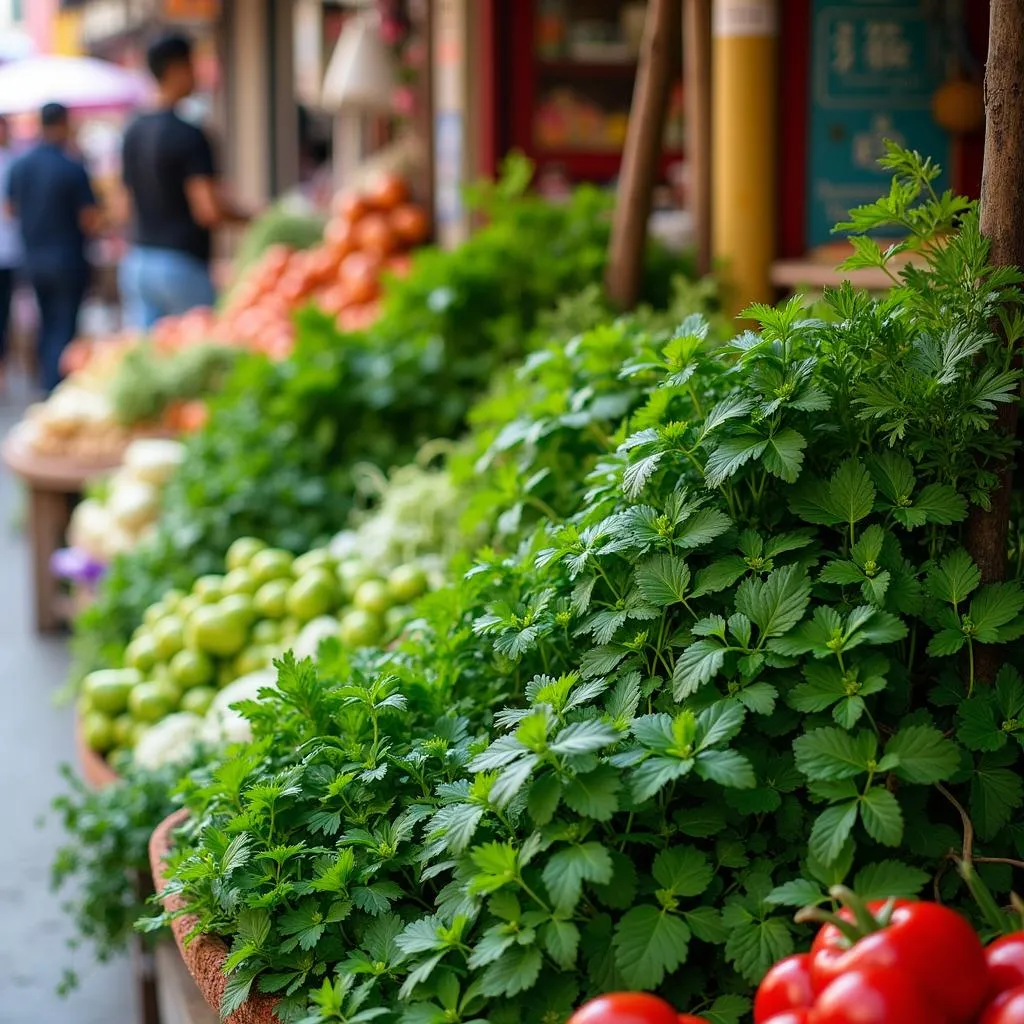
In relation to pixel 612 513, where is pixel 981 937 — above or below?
below

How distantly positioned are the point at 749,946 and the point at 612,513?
55 cm

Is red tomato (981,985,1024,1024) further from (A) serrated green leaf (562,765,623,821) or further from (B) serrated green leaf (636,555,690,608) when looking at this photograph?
(B) serrated green leaf (636,555,690,608)

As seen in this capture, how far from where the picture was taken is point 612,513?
1.70 metres

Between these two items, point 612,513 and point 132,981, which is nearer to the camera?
point 612,513

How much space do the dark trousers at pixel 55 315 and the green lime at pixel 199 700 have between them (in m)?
8.08

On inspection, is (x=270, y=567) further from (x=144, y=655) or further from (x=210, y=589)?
(x=144, y=655)

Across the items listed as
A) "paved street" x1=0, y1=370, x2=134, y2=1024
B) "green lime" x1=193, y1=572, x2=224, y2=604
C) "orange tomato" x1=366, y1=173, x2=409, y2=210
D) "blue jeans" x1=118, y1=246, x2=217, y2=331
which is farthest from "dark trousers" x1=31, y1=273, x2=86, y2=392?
"green lime" x1=193, y1=572, x2=224, y2=604

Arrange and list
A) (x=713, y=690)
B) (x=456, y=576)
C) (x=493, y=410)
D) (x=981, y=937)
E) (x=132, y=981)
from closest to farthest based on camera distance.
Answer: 1. (x=981, y=937)
2. (x=713, y=690)
3. (x=456, y=576)
4. (x=493, y=410)
5. (x=132, y=981)

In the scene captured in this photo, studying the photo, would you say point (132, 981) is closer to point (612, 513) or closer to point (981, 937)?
point (612, 513)

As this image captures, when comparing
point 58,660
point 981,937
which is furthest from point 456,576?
point 58,660

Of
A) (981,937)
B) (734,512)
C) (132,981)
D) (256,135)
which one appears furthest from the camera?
(256,135)

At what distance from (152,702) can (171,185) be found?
15.5 feet

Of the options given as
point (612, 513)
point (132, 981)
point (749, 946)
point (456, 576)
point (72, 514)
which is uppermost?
point (612, 513)

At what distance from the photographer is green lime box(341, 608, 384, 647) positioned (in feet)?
9.41
